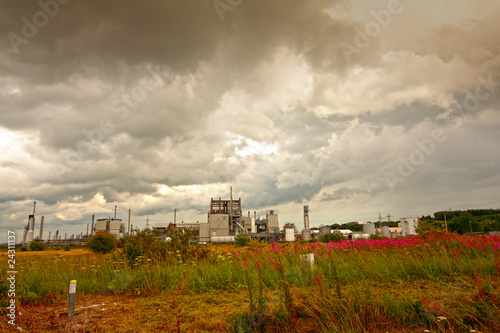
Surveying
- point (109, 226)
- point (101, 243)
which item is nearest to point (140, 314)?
point (101, 243)

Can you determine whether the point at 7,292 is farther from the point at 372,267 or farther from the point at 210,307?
the point at 372,267

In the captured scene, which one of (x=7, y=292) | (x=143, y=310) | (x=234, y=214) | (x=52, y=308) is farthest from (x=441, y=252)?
(x=234, y=214)

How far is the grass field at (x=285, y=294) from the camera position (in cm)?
384

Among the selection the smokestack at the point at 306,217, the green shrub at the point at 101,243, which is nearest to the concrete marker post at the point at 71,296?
the green shrub at the point at 101,243

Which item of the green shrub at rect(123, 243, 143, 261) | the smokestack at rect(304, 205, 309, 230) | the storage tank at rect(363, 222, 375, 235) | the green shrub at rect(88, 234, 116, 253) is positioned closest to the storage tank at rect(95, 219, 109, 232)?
the green shrub at rect(88, 234, 116, 253)

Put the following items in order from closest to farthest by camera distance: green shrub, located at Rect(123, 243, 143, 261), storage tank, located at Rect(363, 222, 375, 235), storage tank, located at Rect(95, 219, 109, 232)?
green shrub, located at Rect(123, 243, 143, 261) → storage tank, located at Rect(363, 222, 375, 235) → storage tank, located at Rect(95, 219, 109, 232)

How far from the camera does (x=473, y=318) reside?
144 inches

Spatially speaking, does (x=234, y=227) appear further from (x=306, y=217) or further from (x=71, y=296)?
(x=71, y=296)

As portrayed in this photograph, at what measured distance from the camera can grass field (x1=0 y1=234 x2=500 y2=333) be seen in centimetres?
384

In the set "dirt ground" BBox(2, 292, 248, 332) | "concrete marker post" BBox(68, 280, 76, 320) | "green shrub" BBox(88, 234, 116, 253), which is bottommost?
"green shrub" BBox(88, 234, 116, 253)

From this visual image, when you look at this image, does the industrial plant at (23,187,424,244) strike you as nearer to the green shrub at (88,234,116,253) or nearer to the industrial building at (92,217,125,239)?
the industrial building at (92,217,125,239)

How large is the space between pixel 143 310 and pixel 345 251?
6.56 m

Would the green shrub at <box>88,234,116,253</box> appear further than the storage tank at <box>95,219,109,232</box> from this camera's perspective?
No

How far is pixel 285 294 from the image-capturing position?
163 inches
